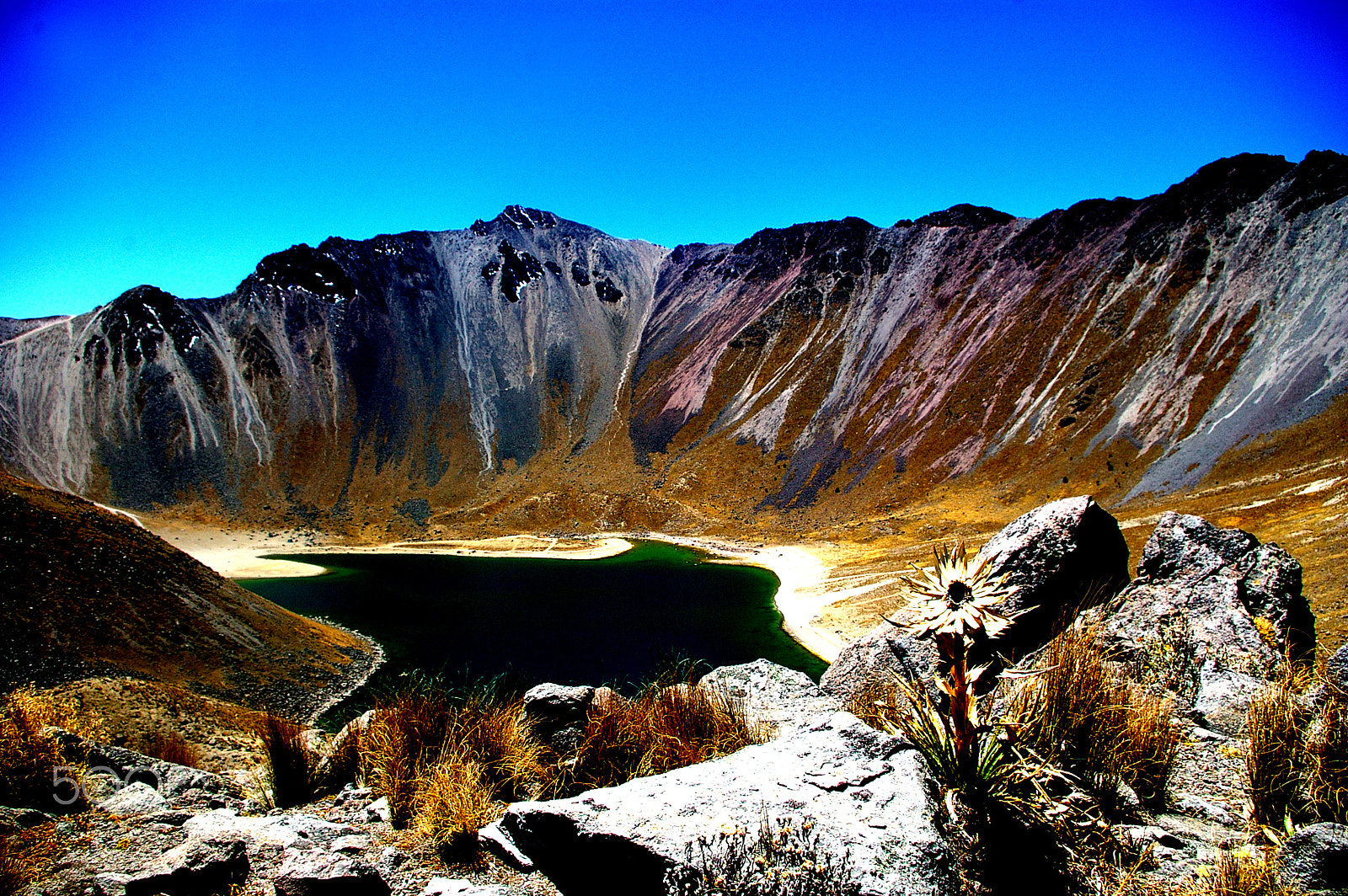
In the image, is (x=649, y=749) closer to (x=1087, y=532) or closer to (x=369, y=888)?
(x=369, y=888)

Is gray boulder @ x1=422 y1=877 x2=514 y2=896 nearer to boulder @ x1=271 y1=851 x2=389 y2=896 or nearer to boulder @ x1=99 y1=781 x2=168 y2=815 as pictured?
boulder @ x1=271 y1=851 x2=389 y2=896

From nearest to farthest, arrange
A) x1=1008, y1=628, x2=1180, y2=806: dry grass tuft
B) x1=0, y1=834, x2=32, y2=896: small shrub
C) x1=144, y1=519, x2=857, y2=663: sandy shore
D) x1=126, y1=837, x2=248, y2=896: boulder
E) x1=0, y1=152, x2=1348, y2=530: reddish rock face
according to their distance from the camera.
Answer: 1. x1=0, y1=834, x2=32, y2=896: small shrub
2. x1=126, y1=837, x2=248, y2=896: boulder
3. x1=1008, y1=628, x2=1180, y2=806: dry grass tuft
4. x1=144, y1=519, x2=857, y2=663: sandy shore
5. x1=0, y1=152, x2=1348, y2=530: reddish rock face

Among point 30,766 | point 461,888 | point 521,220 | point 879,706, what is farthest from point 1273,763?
point 521,220

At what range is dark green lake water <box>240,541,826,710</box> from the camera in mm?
32531

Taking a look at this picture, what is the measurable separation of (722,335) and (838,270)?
26.7m

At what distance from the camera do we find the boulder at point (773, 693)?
7754mm

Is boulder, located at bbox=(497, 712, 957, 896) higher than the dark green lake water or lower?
higher

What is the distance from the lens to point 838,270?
397 feet

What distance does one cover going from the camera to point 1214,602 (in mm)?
8211

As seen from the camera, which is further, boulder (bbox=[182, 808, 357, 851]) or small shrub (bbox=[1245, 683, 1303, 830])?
boulder (bbox=[182, 808, 357, 851])

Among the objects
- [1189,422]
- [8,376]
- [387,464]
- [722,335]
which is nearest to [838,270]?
[722,335]

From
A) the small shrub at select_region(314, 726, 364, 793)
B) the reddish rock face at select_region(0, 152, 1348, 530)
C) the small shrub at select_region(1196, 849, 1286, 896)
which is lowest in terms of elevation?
the small shrub at select_region(314, 726, 364, 793)

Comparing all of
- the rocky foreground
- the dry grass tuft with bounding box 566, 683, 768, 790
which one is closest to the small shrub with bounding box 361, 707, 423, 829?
the rocky foreground

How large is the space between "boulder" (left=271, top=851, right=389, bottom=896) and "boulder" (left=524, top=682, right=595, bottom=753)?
244cm
